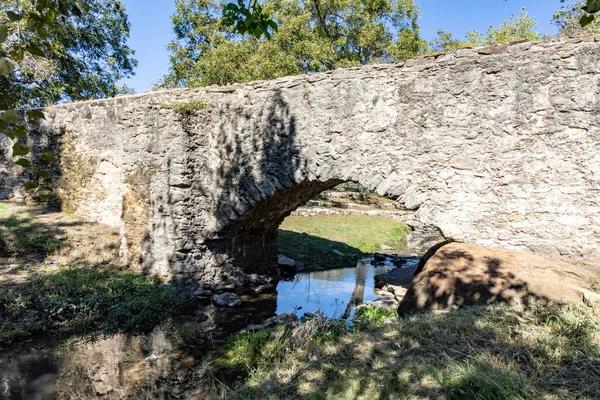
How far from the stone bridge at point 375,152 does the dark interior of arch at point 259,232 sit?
0.13ft

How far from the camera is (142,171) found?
712 centimetres

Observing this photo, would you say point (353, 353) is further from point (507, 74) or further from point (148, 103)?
point (148, 103)

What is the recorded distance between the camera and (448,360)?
308 centimetres

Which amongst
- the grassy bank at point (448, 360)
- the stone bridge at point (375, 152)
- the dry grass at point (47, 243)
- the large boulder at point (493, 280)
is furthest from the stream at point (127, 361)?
the dry grass at point (47, 243)

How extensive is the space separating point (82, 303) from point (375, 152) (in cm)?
471

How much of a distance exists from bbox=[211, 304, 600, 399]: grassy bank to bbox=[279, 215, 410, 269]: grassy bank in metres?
6.02

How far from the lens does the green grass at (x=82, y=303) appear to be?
17.8 feet

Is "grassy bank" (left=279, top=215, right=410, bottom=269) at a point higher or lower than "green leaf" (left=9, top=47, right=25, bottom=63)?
lower

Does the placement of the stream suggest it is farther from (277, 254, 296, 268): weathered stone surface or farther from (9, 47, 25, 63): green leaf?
(9, 47, 25, 63): green leaf

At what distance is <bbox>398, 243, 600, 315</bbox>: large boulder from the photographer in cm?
409

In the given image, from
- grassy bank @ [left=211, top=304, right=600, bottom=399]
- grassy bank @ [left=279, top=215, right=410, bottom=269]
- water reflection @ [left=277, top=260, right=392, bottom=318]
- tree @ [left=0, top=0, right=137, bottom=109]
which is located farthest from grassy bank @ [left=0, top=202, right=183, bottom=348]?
tree @ [left=0, top=0, right=137, bottom=109]

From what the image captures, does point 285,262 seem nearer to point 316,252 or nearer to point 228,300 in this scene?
point 316,252

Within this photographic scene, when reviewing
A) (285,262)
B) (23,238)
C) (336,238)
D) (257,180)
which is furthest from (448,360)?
(336,238)

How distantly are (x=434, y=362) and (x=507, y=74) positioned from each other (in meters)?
3.63
